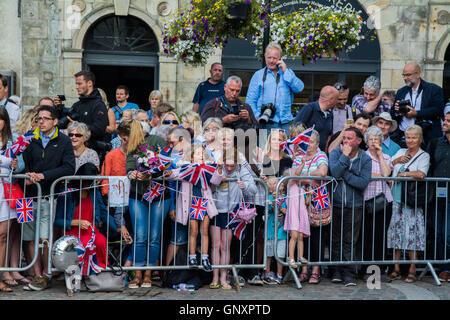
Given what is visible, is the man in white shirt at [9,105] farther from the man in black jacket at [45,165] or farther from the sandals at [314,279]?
the sandals at [314,279]

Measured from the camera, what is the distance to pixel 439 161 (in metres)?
8.62

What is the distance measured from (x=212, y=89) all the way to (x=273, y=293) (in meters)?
4.47

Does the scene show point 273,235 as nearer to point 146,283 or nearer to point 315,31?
point 146,283

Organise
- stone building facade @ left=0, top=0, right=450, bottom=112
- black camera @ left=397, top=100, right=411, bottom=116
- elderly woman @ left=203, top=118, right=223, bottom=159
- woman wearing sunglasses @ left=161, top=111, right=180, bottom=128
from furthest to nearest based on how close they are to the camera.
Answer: stone building facade @ left=0, top=0, right=450, bottom=112 → black camera @ left=397, top=100, right=411, bottom=116 → woman wearing sunglasses @ left=161, top=111, right=180, bottom=128 → elderly woman @ left=203, top=118, right=223, bottom=159

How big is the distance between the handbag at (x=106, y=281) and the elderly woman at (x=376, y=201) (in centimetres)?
297

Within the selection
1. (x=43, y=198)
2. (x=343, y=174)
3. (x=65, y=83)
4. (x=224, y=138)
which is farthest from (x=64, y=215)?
(x=65, y=83)

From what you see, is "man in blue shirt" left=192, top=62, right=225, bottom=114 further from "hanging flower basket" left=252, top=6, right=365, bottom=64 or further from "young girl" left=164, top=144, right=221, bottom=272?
"young girl" left=164, top=144, right=221, bottom=272

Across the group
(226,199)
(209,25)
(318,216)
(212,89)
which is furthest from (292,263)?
(209,25)

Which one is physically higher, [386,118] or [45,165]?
[386,118]

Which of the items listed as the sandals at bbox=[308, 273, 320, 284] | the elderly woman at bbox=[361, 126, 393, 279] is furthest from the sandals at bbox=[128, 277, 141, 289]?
the elderly woman at bbox=[361, 126, 393, 279]

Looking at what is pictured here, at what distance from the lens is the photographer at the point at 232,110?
351 inches

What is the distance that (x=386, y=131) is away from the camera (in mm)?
9211

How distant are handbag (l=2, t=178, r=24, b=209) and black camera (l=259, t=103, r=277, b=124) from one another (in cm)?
333

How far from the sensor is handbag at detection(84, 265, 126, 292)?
7.40 metres
